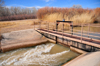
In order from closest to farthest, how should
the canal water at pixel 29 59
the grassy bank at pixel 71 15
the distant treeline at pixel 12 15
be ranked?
the canal water at pixel 29 59, the grassy bank at pixel 71 15, the distant treeline at pixel 12 15

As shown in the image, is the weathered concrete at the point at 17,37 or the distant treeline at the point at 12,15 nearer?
the weathered concrete at the point at 17,37

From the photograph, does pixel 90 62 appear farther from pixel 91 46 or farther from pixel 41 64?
pixel 41 64

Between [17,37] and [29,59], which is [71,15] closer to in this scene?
[17,37]

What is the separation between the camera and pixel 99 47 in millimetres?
4605

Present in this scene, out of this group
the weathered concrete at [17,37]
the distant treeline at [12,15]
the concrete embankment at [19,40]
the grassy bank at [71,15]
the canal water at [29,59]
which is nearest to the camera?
the canal water at [29,59]

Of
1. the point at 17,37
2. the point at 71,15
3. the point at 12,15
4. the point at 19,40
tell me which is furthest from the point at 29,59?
the point at 12,15

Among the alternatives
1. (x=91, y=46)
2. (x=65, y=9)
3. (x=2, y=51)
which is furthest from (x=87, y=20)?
(x=2, y=51)

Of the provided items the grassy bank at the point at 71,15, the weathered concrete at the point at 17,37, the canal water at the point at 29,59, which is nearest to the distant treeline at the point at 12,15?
the grassy bank at the point at 71,15

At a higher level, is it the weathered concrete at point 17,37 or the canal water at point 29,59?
the weathered concrete at point 17,37

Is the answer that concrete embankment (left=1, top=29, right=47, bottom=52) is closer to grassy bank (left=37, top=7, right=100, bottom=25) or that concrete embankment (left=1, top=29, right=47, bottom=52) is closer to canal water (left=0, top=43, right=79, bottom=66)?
canal water (left=0, top=43, right=79, bottom=66)

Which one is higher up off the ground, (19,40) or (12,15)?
(12,15)

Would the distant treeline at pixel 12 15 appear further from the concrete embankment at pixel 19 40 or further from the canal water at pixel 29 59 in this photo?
the canal water at pixel 29 59

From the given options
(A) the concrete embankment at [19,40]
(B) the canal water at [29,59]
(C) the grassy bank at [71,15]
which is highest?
(C) the grassy bank at [71,15]

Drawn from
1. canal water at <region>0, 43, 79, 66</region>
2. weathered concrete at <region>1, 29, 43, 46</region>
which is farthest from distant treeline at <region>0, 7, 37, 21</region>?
canal water at <region>0, 43, 79, 66</region>
